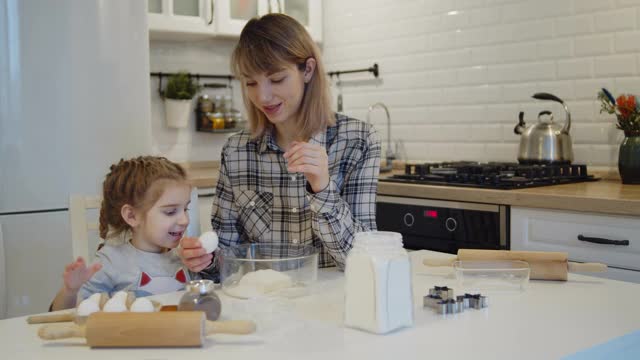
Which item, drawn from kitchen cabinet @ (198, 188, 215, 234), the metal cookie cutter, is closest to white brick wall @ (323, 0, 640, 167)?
kitchen cabinet @ (198, 188, 215, 234)

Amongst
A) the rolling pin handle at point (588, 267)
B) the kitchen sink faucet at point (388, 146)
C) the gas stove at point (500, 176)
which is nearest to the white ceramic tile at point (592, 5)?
the gas stove at point (500, 176)

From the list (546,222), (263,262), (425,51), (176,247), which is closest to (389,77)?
(425,51)

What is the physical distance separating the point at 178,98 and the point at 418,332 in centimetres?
291

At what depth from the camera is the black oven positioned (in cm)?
279

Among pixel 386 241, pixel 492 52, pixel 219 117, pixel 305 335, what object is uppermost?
pixel 492 52

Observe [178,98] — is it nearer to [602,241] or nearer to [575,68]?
[575,68]

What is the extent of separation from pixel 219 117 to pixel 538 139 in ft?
5.62

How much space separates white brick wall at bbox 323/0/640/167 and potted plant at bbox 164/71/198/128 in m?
0.89

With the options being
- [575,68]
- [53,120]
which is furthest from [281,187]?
[575,68]

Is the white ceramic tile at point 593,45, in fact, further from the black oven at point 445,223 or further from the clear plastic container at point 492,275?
the clear plastic container at point 492,275

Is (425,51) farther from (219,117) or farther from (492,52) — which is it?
(219,117)

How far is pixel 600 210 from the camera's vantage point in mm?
2494

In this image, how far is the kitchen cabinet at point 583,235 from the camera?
2.45 meters

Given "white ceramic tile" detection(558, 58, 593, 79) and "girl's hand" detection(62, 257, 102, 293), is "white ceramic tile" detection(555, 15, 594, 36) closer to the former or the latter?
"white ceramic tile" detection(558, 58, 593, 79)
